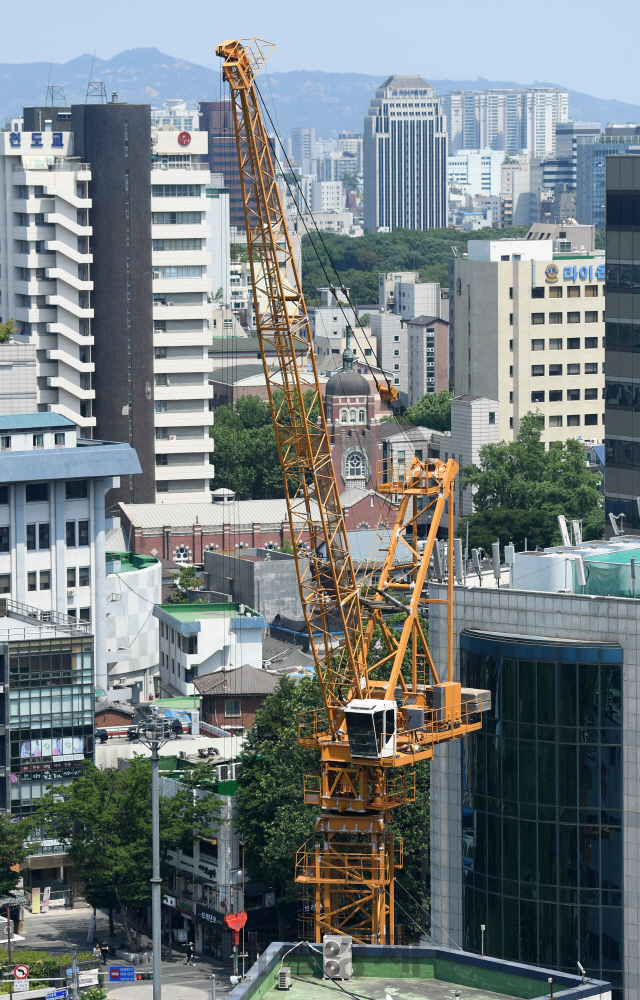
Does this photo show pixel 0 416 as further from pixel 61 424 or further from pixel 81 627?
pixel 81 627

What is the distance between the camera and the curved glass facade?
6838 centimetres

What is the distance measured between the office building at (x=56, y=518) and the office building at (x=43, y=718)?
2792 cm

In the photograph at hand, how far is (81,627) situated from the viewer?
125 metres

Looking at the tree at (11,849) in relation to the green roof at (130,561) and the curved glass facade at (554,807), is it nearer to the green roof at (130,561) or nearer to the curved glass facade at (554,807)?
the curved glass facade at (554,807)

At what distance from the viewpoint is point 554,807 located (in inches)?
2729

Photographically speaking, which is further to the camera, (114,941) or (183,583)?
(183,583)

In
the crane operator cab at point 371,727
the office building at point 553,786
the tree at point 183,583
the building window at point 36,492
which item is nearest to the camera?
the office building at point 553,786

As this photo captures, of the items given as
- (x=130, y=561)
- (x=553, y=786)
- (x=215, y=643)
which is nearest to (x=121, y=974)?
(x=553, y=786)

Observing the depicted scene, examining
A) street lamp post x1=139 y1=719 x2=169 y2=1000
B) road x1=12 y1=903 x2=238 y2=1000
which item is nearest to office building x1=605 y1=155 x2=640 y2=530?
road x1=12 y1=903 x2=238 y2=1000

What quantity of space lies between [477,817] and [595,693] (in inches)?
277

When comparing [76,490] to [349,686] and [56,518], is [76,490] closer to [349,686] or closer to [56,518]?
[56,518]

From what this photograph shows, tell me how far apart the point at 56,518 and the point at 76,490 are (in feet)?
8.80

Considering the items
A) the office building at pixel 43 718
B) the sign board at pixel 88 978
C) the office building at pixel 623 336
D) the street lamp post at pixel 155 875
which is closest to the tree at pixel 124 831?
the office building at pixel 43 718

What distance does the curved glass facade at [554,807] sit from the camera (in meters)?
68.4
